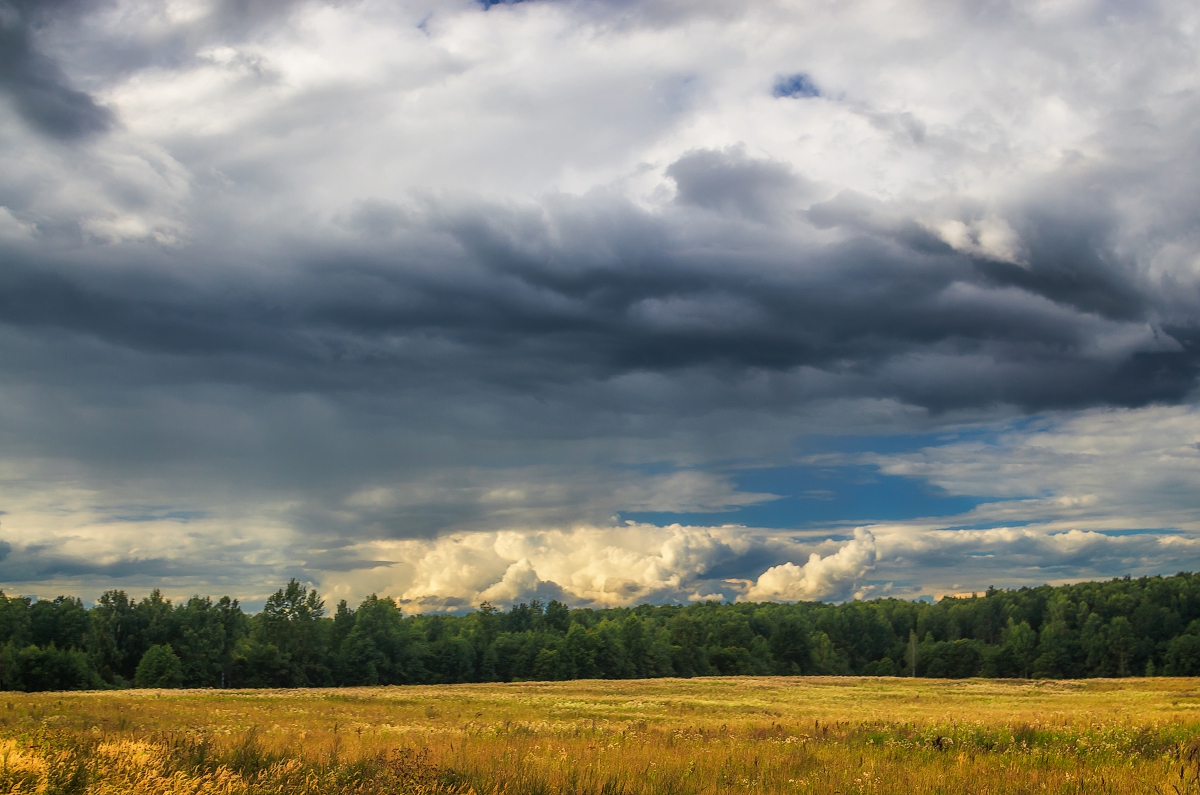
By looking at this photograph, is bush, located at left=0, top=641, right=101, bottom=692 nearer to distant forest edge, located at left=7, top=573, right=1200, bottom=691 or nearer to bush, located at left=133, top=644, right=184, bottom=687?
distant forest edge, located at left=7, top=573, right=1200, bottom=691

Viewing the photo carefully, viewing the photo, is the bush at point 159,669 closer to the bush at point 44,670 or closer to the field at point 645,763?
the bush at point 44,670

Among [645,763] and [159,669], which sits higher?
[645,763]

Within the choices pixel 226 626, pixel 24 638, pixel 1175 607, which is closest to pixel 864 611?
pixel 1175 607

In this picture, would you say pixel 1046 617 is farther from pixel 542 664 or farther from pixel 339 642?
pixel 339 642

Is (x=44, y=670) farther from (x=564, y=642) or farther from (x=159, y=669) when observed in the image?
(x=564, y=642)

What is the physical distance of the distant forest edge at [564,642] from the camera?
109 meters

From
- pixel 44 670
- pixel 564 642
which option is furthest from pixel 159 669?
pixel 564 642

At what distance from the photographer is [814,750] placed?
16219 millimetres

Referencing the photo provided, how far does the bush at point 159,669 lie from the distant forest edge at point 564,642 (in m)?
0.22

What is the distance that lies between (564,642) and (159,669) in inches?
2305

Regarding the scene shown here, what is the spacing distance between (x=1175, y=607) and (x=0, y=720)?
559 feet

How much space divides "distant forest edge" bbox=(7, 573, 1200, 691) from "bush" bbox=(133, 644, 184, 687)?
0.22m

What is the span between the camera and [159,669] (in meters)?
101

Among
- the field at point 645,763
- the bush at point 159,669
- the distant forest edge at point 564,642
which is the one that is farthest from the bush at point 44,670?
the field at point 645,763
